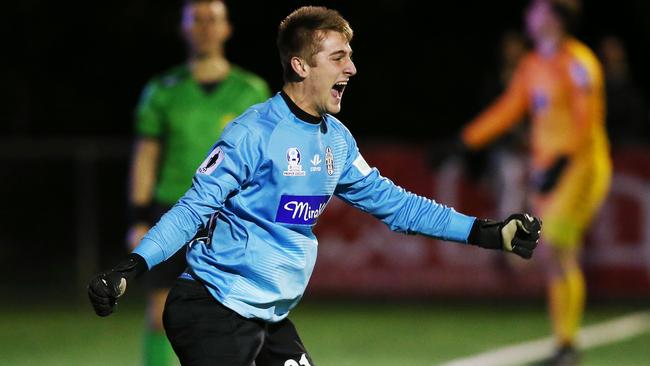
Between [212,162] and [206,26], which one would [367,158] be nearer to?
[206,26]

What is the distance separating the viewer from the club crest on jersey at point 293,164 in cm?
519

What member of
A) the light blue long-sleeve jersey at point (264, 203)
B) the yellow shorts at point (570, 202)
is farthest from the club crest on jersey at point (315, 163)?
the yellow shorts at point (570, 202)

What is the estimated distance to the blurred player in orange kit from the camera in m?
9.02

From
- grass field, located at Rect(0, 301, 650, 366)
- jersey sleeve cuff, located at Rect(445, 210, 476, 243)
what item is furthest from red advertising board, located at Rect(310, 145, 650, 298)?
jersey sleeve cuff, located at Rect(445, 210, 476, 243)

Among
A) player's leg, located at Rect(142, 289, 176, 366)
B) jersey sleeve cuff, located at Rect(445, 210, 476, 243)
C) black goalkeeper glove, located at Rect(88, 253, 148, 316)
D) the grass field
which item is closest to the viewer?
black goalkeeper glove, located at Rect(88, 253, 148, 316)

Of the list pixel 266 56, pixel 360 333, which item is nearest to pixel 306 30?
pixel 360 333

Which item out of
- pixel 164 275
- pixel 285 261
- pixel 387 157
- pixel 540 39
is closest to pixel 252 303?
pixel 285 261

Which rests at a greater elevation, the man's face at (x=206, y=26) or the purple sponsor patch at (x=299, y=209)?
the man's face at (x=206, y=26)

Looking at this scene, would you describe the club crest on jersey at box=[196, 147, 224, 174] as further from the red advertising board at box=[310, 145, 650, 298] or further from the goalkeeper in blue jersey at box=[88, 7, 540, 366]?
the red advertising board at box=[310, 145, 650, 298]

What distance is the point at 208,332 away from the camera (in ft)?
17.0

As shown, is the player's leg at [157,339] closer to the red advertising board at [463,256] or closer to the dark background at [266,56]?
the red advertising board at [463,256]

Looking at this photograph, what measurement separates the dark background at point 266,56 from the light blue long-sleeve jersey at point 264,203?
1236 cm

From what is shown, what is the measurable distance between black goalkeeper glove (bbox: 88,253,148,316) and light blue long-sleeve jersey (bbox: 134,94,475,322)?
0.29m

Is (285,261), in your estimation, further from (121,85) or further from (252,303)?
(121,85)
